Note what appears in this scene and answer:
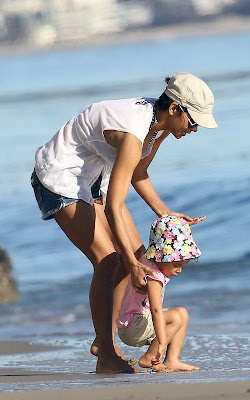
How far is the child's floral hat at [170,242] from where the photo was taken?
172 inches

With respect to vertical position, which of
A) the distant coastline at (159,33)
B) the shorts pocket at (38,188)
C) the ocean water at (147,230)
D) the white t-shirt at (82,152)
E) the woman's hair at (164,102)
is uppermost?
the distant coastline at (159,33)

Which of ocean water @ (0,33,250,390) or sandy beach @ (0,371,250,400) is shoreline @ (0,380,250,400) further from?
ocean water @ (0,33,250,390)

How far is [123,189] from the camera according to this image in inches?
163

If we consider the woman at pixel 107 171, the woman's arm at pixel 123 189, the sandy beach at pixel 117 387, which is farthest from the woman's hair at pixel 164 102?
the sandy beach at pixel 117 387

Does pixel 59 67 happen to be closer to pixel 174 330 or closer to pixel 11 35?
pixel 11 35

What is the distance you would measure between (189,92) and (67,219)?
2.40 feet

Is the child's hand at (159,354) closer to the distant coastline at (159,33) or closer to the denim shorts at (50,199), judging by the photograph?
the denim shorts at (50,199)

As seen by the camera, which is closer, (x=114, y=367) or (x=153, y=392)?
(x=153, y=392)

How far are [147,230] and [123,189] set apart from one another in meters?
5.28

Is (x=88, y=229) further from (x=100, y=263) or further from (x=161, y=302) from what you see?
(x=161, y=302)

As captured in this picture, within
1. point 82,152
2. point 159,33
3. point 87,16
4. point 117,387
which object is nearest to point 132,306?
point 82,152

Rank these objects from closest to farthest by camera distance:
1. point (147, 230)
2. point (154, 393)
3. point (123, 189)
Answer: point (154, 393), point (123, 189), point (147, 230)

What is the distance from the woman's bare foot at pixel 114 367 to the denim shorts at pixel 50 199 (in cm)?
64

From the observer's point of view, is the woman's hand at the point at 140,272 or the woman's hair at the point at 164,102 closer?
the woman's hand at the point at 140,272
